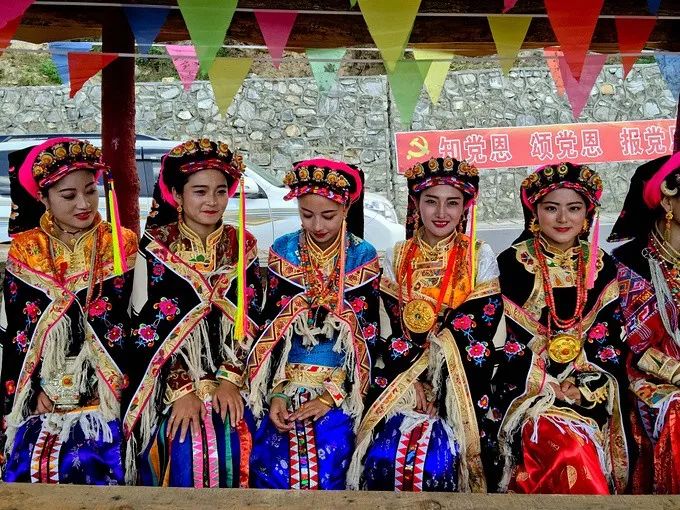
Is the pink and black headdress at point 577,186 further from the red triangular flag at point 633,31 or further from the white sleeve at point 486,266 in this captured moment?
the red triangular flag at point 633,31

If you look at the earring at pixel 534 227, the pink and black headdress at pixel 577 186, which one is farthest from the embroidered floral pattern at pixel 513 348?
the earring at pixel 534 227

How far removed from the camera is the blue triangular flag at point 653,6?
11.3ft

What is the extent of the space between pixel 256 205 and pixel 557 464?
20.2 ft

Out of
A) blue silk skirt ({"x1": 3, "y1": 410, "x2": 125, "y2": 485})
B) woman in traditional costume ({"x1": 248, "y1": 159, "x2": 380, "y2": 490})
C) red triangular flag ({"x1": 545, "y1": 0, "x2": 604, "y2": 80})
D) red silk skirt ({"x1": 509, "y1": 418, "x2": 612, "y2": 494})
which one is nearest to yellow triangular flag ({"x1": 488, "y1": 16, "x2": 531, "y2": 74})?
red triangular flag ({"x1": 545, "y1": 0, "x2": 604, "y2": 80})

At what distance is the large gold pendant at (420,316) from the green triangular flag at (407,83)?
3.60 ft

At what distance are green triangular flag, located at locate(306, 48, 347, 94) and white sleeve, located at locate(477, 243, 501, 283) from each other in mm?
1468

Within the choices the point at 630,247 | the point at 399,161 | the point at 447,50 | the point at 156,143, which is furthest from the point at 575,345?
the point at 399,161

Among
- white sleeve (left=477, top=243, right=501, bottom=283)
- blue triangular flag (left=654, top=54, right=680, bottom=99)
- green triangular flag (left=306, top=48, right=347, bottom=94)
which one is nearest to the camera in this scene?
white sleeve (left=477, top=243, right=501, bottom=283)

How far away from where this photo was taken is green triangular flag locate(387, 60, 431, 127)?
3.92m

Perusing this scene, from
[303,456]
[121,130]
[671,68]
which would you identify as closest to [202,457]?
[303,456]

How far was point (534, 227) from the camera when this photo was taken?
3.34m

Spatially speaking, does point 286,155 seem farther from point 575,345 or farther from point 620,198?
point 575,345

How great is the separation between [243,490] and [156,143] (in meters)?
7.33

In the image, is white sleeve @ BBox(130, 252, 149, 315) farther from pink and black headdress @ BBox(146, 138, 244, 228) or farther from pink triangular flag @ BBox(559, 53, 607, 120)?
pink triangular flag @ BBox(559, 53, 607, 120)
